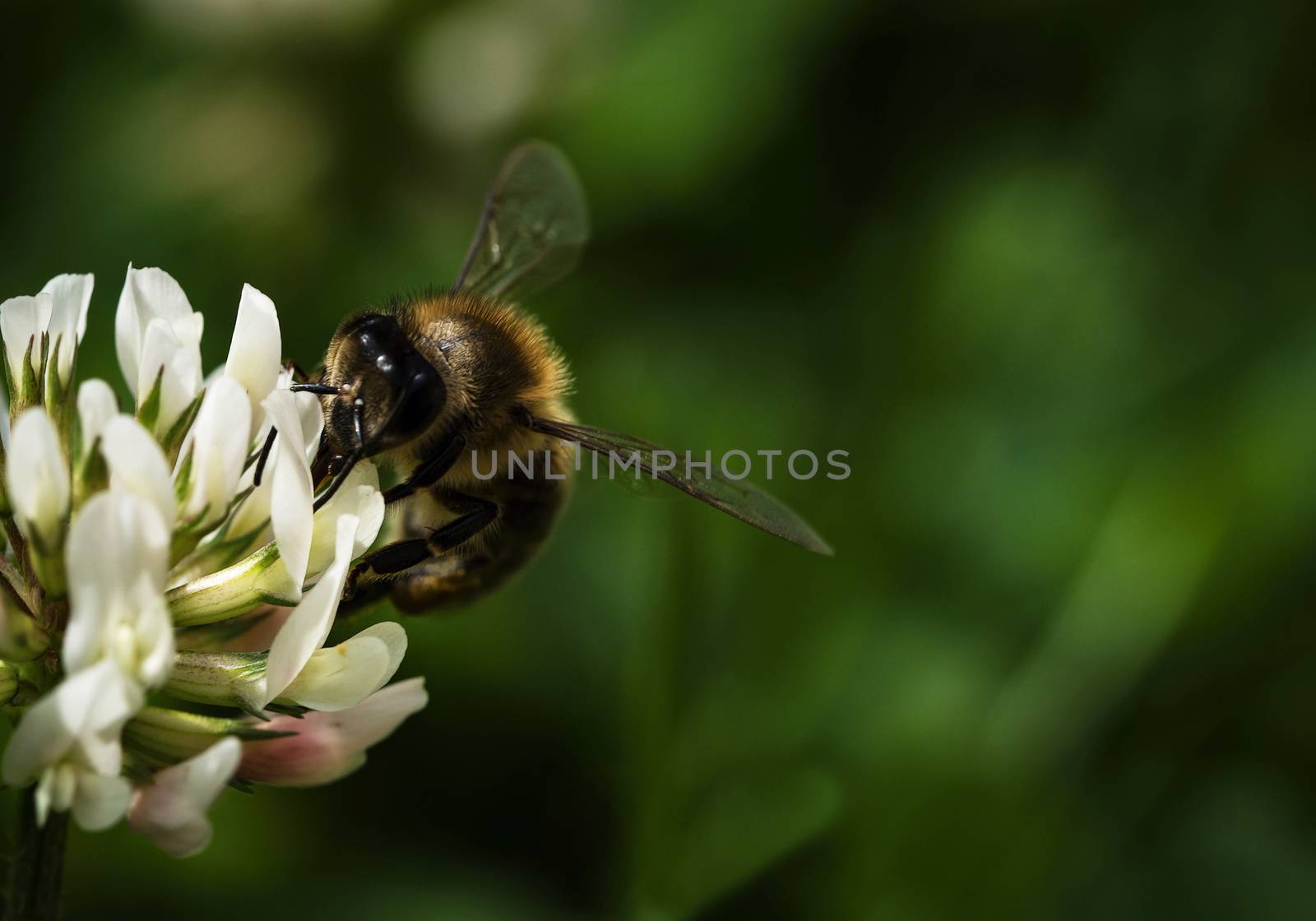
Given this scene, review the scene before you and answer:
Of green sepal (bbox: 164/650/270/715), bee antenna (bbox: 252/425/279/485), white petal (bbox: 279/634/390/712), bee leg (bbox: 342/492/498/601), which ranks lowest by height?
green sepal (bbox: 164/650/270/715)

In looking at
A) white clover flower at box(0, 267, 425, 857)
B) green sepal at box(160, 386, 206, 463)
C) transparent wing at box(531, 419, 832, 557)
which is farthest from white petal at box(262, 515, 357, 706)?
transparent wing at box(531, 419, 832, 557)

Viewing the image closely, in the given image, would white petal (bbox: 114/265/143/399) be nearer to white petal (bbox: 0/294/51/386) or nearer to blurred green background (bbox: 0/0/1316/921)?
white petal (bbox: 0/294/51/386)

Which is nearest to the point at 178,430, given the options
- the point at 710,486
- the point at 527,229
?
the point at 710,486

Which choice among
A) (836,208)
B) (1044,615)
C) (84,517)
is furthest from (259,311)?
(836,208)

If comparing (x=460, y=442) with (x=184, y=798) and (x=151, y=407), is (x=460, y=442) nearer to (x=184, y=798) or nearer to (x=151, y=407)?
(x=151, y=407)

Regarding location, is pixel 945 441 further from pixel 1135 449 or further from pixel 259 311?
pixel 259 311

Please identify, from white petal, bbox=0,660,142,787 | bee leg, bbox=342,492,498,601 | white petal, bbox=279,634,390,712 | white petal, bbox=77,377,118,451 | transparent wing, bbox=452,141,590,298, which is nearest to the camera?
white petal, bbox=0,660,142,787
